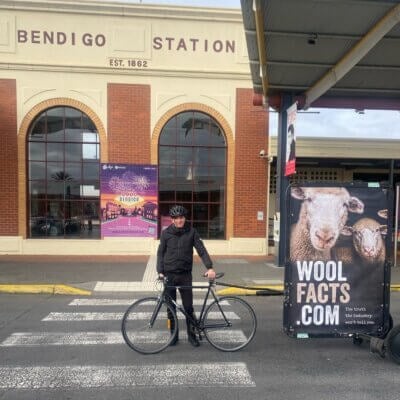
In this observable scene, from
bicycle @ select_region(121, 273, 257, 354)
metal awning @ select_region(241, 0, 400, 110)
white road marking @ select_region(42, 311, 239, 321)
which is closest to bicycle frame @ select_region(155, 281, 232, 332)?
bicycle @ select_region(121, 273, 257, 354)

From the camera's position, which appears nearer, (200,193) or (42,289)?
(42,289)

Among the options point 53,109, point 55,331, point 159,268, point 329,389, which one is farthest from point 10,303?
point 53,109

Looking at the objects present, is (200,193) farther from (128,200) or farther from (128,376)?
(128,376)

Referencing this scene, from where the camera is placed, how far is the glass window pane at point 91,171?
13.2m

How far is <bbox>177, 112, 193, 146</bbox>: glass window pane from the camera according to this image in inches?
525

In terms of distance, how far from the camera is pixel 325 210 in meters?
5.00

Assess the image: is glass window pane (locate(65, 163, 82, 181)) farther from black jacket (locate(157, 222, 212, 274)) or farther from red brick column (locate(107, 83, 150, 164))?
black jacket (locate(157, 222, 212, 274))

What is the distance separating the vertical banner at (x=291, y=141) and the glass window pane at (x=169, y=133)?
13.0 feet

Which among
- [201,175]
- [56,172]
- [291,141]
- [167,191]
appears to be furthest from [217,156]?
[56,172]

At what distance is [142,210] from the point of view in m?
13.2

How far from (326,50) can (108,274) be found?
23.5ft

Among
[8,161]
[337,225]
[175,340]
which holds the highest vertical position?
[8,161]

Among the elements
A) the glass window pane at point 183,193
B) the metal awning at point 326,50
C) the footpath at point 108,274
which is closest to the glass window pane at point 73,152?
the footpath at point 108,274

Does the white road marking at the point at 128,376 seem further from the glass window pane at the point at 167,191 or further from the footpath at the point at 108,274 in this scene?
the glass window pane at the point at 167,191
